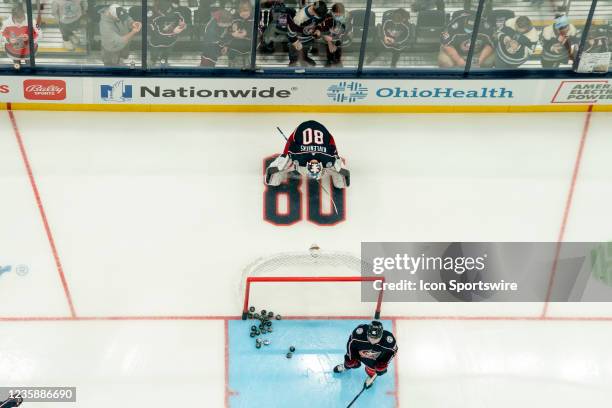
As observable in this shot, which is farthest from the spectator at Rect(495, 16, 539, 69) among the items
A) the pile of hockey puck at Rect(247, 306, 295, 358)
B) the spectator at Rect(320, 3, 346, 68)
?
the pile of hockey puck at Rect(247, 306, 295, 358)

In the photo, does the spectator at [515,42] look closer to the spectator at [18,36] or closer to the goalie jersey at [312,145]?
the goalie jersey at [312,145]

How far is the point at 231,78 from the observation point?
12.4m

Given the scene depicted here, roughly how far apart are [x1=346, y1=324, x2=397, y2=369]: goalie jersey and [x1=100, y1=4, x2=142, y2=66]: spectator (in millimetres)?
4516

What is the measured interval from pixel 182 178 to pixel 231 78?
1365 mm

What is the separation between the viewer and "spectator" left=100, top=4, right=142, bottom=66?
12039mm

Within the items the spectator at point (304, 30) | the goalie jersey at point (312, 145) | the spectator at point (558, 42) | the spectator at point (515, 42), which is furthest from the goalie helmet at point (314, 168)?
the spectator at point (558, 42)

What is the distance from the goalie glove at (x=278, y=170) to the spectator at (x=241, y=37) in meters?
1.29

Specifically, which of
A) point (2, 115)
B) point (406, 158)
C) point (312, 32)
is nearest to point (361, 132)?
point (406, 158)

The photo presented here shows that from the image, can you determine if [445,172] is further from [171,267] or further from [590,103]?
[171,267]

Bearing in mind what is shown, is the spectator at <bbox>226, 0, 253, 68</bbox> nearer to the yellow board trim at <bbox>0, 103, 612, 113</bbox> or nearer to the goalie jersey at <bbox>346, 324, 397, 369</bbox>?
the yellow board trim at <bbox>0, 103, 612, 113</bbox>

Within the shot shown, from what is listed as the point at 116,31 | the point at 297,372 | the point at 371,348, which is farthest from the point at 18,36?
the point at 371,348

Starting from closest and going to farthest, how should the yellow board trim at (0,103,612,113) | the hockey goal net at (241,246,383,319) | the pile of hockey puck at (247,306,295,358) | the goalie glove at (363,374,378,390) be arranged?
the goalie glove at (363,374,378,390)
the pile of hockey puck at (247,306,295,358)
the hockey goal net at (241,246,383,319)
the yellow board trim at (0,103,612,113)

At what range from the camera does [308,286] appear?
37.9 ft

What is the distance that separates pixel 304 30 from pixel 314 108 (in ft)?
3.64
